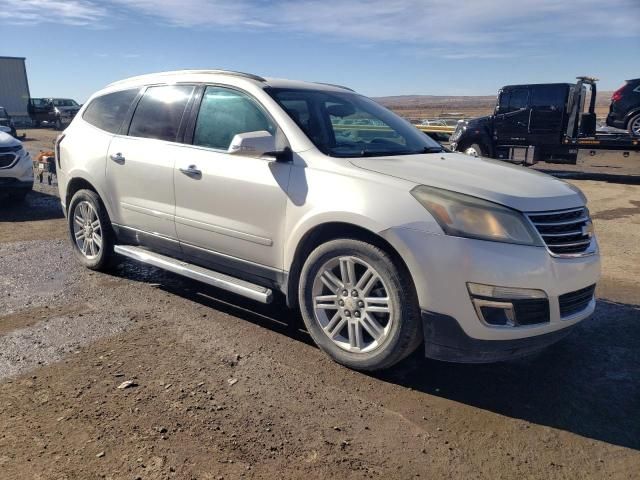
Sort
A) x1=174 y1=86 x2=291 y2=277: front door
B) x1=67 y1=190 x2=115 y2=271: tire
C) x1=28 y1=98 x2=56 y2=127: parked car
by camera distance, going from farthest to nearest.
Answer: x1=28 y1=98 x2=56 y2=127: parked car, x1=67 y1=190 x2=115 y2=271: tire, x1=174 y1=86 x2=291 y2=277: front door

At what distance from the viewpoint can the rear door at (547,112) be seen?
48.0 feet

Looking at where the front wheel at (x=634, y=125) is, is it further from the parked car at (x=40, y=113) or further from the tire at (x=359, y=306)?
the parked car at (x=40, y=113)

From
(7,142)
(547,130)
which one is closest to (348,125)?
(7,142)

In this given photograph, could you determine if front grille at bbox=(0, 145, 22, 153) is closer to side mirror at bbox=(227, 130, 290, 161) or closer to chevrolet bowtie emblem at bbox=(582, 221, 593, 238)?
side mirror at bbox=(227, 130, 290, 161)

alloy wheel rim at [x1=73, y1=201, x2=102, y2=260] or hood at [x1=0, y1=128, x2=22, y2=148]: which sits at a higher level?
hood at [x1=0, y1=128, x2=22, y2=148]

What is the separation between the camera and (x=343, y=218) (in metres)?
3.34

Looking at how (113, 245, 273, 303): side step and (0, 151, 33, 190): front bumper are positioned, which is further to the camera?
(0, 151, 33, 190): front bumper

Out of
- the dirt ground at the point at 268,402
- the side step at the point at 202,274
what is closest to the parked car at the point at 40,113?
the side step at the point at 202,274

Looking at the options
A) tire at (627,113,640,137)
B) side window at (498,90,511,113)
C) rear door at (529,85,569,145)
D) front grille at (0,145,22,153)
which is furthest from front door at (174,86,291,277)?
tire at (627,113,640,137)

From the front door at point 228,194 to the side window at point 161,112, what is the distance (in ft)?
0.85

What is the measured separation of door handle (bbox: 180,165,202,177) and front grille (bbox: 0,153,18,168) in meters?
5.90

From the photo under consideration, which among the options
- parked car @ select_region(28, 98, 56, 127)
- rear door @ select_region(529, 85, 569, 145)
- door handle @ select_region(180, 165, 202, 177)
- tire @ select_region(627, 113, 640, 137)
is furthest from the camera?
parked car @ select_region(28, 98, 56, 127)

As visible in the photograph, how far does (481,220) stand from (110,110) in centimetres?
376

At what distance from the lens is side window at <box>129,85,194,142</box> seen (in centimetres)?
448
